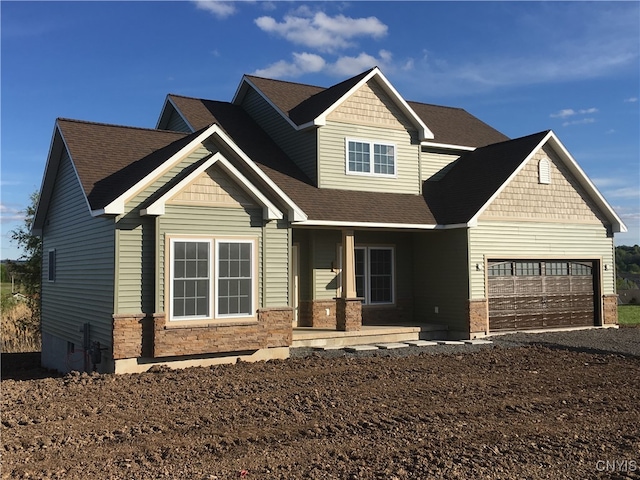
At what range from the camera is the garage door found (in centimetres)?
1786

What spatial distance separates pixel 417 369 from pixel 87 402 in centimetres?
614

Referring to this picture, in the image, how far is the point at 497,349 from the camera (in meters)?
14.9

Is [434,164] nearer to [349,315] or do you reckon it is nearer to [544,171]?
[544,171]

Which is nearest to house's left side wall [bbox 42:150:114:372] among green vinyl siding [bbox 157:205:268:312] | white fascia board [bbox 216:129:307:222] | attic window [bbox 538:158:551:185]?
green vinyl siding [bbox 157:205:268:312]

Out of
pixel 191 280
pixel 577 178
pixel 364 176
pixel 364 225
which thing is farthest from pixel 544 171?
pixel 191 280

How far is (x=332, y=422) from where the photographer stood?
26.2ft

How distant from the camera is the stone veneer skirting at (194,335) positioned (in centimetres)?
1173

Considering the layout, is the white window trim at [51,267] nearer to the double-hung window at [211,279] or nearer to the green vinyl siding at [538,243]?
the double-hung window at [211,279]

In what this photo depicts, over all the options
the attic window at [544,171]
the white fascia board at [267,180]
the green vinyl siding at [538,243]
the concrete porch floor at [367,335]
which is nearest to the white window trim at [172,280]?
the white fascia board at [267,180]

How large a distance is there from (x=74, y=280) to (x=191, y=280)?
147 inches

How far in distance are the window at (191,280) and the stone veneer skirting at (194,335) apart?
33cm

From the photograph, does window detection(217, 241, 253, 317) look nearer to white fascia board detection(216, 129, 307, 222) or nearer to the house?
the house

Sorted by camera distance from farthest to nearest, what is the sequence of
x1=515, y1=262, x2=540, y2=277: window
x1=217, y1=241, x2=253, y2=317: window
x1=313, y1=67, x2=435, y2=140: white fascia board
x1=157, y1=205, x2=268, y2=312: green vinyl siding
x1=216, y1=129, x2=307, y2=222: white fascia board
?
x1=515, y1=262, x2=540, y2=277: window → x1=313, y1=67, x2=435, y2=140: white fascia board → x1=216, y1=129, x2=307, y2=222: white fascia board → x1=217, y1=241, x2=253, y2=317: window → x1=157, y1=205, x2=268, y2=312: green vinyl siding

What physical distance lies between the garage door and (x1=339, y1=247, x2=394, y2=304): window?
303 cm
